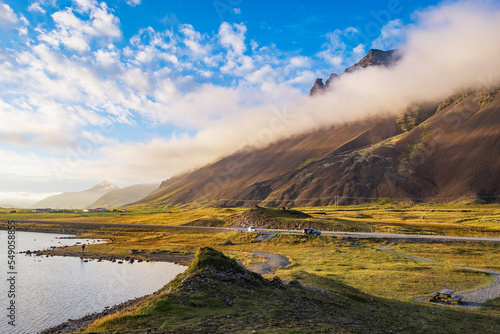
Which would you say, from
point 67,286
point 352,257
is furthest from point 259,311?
point 352,257

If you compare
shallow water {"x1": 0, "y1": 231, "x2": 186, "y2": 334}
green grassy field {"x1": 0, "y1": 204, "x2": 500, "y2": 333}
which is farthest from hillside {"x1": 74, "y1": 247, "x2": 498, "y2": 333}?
shallow water {"x1": 0, "y1": 231, "x2": 186, "y2": 334}

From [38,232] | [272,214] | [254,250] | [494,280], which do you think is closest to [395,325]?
[494,280]

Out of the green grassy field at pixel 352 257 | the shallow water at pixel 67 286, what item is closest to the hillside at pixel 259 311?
the green grassy field at pixel 352 257

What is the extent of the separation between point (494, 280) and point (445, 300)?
1582 cm

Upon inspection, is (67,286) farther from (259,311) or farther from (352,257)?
(352,257)

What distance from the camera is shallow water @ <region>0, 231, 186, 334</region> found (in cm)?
3306

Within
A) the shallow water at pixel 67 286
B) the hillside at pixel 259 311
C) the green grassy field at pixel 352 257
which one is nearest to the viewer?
the hillside at pixel 259 311

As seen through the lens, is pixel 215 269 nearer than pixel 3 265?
Yes

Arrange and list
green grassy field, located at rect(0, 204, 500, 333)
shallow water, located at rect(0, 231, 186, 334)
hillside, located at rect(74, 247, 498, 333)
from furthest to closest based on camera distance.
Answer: green grassy field, located at rect(0, 204, 500, 333)
shallow water, located at rect(0, 231, 186, 334)
hillside, located at rect(74, 247, 498, 333)

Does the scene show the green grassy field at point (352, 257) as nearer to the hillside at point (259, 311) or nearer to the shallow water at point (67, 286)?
the hillside at point (259, 311)

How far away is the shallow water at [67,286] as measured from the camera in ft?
108

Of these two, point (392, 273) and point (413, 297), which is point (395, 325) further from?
point (392, 273)

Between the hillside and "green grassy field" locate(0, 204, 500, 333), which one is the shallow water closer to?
"green grassy field" locate(0, 204, 500, 333)

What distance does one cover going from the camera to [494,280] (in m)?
41.4
